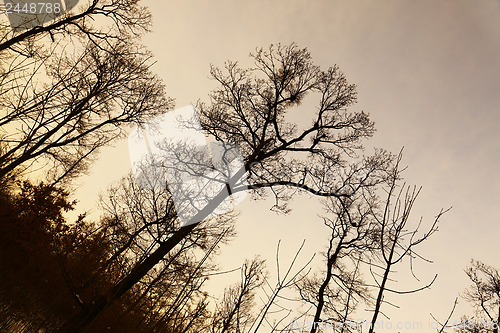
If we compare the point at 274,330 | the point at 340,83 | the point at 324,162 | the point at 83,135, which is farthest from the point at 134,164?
the point at 274,330

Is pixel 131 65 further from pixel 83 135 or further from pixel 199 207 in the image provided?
pixel 199 207

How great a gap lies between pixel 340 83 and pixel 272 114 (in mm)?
2612

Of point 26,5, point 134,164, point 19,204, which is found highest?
point 134,164

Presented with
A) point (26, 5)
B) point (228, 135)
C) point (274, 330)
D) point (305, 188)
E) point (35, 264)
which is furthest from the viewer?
point (228, 135)

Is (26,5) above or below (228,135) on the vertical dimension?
below

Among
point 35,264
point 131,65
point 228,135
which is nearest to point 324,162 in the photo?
point 228,135

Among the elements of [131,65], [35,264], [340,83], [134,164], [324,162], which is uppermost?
[340,83]

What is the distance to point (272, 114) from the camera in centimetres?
870

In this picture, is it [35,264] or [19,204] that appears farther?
[19,204]

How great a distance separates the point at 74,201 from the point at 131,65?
5139 mm

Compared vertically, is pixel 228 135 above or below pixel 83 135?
above

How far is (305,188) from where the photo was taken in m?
8.00

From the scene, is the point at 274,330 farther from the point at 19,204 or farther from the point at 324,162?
the point at 19,204

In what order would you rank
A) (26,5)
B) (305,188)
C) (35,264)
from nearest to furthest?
(26,5)
(35,264)
(305,188)
